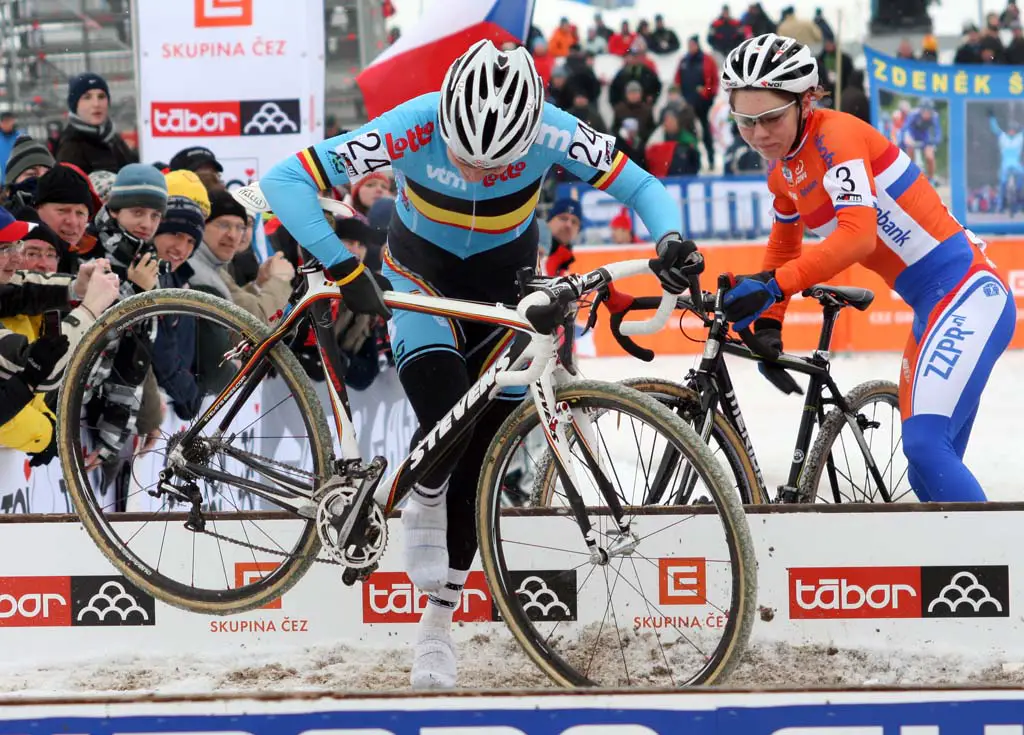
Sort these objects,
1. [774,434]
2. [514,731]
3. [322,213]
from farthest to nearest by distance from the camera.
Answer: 1. [774,434]
2. [322,213]
3. [514,731]

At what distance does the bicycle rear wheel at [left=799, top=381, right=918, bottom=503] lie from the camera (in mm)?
5152

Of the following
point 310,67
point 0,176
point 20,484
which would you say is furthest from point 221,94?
point 20,484

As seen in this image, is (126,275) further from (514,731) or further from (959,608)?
(959,608)

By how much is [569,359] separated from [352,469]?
0.76m

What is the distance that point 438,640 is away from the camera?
410 centimetres

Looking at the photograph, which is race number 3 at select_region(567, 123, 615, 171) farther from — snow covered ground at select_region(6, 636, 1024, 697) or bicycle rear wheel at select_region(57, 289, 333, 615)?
snow covered ground at select_region(6, 636, 1024, 697)

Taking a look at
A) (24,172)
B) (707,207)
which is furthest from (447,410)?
(707,207)

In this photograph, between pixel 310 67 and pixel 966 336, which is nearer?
pixel 966 336

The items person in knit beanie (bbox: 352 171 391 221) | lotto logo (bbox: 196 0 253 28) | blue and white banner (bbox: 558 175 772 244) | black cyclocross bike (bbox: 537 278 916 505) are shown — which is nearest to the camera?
black cyclocross bike (bbox: 537 278 916 505)

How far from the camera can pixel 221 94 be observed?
8141 mm

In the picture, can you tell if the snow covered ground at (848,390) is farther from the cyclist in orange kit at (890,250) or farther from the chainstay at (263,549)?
the chainstay at (263,549)

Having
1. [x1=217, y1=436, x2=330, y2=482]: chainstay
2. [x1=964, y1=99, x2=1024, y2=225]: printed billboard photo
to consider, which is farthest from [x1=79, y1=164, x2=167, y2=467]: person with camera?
[x1=964, y1=99, x2=1024, y2=225]: printed billboard photo

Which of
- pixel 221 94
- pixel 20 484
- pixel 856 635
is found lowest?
pixel 856 635

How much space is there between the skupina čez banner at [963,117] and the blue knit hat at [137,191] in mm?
12104
